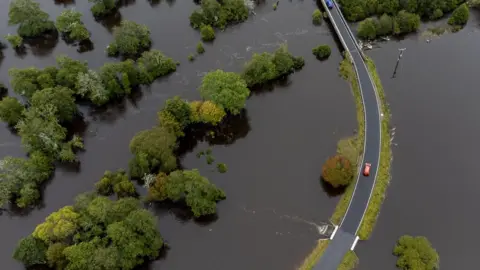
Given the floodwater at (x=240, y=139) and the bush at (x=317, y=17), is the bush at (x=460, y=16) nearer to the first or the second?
the floodwater at (x=240, y=139)

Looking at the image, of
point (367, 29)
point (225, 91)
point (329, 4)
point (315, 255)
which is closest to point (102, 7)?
point (225, 91)

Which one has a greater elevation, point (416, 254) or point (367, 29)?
point (367, 29)

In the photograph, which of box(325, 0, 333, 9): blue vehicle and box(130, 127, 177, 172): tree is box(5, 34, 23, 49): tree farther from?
box(325, 0, 333, 9): blue vehicle

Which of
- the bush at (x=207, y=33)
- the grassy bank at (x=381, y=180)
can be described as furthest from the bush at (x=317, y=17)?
the grassy bank at (x=381, y=180)

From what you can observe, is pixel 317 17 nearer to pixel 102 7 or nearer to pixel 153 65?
pixel 153 65

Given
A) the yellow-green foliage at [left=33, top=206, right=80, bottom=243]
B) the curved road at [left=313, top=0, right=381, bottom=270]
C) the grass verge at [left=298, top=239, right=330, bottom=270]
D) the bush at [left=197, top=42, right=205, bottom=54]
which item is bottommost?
the grass verge at [left=298, top=239, right=330, bottom=270]

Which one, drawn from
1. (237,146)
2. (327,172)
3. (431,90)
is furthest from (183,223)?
(431,90)

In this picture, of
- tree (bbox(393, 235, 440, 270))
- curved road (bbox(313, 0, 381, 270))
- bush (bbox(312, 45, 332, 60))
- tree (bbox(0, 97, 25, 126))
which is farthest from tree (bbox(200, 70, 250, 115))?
tree (bbox(393, 235, 440, 270))
